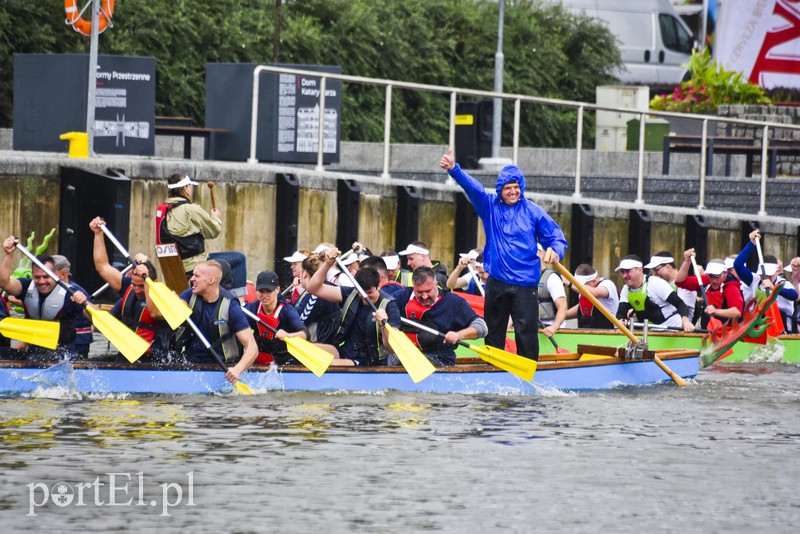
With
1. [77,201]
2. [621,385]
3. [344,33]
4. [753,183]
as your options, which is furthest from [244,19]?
[621,385]

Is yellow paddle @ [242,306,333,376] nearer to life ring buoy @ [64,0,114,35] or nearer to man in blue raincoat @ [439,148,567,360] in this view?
man in blue raincoat @ [439,148,567,360]

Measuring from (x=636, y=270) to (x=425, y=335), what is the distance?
390 cm

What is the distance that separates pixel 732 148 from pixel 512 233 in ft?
35.8

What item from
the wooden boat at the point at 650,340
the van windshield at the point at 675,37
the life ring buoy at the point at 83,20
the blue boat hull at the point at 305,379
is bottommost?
the blue boat hull at the point at 305,379

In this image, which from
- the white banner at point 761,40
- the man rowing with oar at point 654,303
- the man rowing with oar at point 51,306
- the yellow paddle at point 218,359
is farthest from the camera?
the white banner at point 761,40

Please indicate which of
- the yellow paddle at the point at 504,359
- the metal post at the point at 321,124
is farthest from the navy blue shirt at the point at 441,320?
the metal post at the point at 321,124

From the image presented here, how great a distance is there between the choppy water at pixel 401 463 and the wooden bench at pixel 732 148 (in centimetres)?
1015

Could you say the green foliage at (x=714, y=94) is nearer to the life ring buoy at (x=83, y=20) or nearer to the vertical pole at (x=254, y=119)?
the vertical pole at (x=254, y=119)

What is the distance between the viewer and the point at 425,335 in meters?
13.8

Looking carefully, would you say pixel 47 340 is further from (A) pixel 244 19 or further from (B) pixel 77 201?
(A) pixel 244 19

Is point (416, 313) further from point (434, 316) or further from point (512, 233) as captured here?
point (512, 233)

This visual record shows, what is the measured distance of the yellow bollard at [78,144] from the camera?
17281mm

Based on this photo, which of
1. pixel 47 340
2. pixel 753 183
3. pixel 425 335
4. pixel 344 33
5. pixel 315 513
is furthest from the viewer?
pixel 344 33

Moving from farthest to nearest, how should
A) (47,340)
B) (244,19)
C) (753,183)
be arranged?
(244,19), (753,183), (47,340)
